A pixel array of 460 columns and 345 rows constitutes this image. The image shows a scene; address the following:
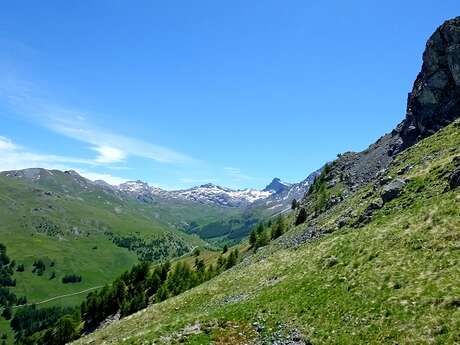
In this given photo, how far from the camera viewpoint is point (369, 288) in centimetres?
3366

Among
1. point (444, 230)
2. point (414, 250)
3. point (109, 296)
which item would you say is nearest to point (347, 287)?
point (414, 250)

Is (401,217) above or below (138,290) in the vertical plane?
above

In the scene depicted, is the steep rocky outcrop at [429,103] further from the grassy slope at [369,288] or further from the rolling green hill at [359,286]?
the grassy slope at [369,288]

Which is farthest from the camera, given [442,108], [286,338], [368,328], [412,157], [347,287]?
[442,108]

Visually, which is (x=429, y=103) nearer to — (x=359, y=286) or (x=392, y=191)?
(x=392, y=191)

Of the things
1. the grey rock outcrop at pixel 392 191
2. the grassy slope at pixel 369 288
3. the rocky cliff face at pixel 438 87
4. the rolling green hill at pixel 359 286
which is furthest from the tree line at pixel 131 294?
the grey rock outcrop at pixel 392 191

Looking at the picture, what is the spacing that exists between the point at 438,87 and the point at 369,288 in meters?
85.2

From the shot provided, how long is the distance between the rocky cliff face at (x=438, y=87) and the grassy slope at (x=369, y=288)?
4932 centimetres

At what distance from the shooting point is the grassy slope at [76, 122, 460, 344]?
2798 cm

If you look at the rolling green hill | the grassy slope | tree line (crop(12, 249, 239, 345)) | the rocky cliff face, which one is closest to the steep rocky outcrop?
the rocky cliff face

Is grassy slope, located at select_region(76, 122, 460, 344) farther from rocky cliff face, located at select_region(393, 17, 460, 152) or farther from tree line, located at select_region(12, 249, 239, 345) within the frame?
tree line, located at select_region(12, 249, 239, 345)

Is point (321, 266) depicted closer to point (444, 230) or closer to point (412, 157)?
point (444, 230)

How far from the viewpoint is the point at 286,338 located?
32344 millimetres

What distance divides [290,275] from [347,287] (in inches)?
470
